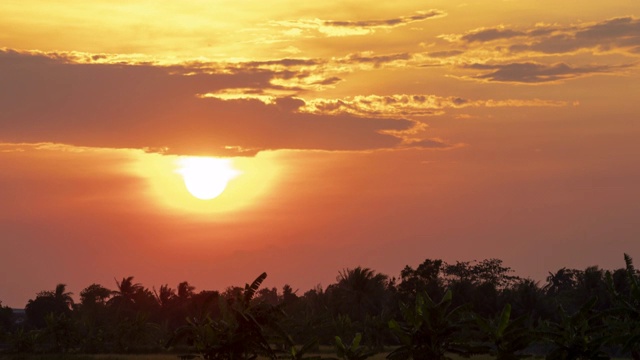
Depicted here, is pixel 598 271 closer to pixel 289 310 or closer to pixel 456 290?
pixel 456 290

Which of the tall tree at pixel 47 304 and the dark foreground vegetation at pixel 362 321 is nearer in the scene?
the dark foreground vegetation at pixel 362 321

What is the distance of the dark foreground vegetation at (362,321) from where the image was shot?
5391cm

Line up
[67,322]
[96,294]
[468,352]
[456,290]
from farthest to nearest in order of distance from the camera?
1. [96,294]
2. [456,290]
3. [67,322]
4. [468,352]

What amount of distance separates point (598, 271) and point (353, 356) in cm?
6228

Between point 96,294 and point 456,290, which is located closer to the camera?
point 456,290

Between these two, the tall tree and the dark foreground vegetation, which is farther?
the tall tree

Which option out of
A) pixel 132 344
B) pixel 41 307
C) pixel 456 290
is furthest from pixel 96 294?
pixel 456 290

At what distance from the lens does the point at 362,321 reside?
119 m

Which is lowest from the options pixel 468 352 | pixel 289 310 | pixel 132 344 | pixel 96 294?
pixel 468 352

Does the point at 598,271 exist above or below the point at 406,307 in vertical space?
above

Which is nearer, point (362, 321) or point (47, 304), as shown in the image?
point (362, 321)

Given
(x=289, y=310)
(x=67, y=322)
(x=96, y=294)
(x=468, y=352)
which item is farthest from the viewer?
(x=96, y=294)

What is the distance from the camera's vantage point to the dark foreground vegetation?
53906 mm

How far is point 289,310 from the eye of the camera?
13362cm
